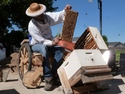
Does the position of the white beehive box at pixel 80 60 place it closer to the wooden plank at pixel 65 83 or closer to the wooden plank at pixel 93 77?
the wooden plank at pixel 65 83

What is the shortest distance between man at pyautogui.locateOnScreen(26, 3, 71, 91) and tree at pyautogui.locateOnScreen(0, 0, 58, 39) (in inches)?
358

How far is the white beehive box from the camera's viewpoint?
375 centimetres

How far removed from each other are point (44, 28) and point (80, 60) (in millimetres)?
1465

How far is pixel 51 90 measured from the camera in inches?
176

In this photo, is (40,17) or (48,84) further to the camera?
(40,17)

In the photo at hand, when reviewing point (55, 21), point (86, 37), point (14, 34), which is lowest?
point (14, 34)

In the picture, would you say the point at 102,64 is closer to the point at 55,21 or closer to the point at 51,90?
the point at 51,90

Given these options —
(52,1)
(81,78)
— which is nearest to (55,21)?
(81,78)

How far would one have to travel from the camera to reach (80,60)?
12.3 ft

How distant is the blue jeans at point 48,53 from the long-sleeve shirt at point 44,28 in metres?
0.13

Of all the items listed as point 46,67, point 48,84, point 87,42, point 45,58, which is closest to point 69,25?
point 87,42

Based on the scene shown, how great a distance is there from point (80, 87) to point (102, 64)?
552mm

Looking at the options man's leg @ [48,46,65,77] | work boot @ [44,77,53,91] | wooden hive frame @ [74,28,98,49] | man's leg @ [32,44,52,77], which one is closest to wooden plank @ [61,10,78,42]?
wooden hive frame @ [74,28,98,49]

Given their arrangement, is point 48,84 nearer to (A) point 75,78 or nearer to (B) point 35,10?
(A) point 75,78
